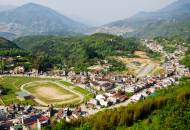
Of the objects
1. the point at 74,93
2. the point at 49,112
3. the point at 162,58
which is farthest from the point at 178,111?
the point at 162,58

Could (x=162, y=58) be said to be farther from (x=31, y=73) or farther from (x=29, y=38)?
(x=29, y=38)

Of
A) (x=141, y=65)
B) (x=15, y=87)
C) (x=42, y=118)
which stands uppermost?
(x=141, y=65)

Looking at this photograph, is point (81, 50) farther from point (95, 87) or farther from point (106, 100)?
point (106, 100)

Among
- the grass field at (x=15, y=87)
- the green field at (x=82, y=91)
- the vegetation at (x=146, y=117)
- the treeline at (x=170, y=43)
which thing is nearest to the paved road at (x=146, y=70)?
the green field at (x=82, y=91)

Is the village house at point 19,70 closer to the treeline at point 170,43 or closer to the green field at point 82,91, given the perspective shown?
the green field at point 82,91

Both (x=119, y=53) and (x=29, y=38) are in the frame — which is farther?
(x=29, y=38)

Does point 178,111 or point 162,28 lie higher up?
point 162,28

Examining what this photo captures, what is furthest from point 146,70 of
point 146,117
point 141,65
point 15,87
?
point 146,117

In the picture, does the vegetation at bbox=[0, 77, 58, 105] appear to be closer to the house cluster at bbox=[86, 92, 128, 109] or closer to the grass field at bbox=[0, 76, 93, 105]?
the grass field at bbox=[0, 76, 93, 105]
